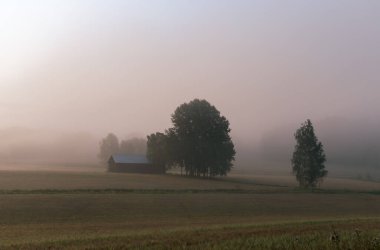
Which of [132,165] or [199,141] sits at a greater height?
[199,141]

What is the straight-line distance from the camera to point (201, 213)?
138ft

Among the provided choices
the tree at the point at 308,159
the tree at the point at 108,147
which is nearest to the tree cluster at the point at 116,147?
the tree at the point at 108,147

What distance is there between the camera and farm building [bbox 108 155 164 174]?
4759 inches

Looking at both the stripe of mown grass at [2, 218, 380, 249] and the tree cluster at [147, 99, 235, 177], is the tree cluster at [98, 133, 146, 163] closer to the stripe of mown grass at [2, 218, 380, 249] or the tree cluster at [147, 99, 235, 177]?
the tree cluster at [147, 99, 235, 177]

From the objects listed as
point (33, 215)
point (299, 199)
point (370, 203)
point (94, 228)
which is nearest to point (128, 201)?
point (33, 215)

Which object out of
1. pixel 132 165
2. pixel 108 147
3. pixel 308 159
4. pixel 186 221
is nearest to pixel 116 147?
pixel 108 147

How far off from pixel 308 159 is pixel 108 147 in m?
106

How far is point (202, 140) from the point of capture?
4252 inches

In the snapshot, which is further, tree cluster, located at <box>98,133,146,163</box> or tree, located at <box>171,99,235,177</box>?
tree cluster, located at <box>98,133,146,163</box>

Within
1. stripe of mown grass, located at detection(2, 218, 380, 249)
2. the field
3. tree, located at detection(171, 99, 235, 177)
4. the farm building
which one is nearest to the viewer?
stripe of mown grass, located at detection(2, 218, 380, 249)

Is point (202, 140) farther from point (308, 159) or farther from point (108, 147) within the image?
point (108, 147)

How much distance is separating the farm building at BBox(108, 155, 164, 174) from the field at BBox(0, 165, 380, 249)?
2519 inches

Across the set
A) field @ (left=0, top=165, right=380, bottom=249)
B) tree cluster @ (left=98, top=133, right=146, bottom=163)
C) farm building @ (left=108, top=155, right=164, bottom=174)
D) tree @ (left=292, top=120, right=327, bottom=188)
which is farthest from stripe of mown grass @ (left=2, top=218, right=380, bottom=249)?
tree cluster @ (left=98, top=133, right=146, bottom=163)

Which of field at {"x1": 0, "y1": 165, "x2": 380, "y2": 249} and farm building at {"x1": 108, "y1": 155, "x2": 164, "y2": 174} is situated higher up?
farm building at {"x1": 108, "y1": 155, "x2": 164, "y2": 174}
